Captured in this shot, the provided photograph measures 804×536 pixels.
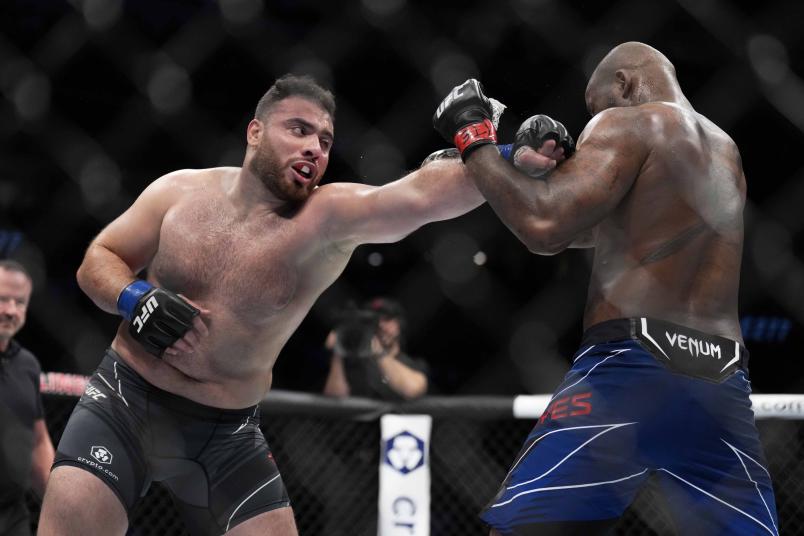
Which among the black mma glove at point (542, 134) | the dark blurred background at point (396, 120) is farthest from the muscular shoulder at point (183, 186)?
the dark blurred background at point (396, 120)

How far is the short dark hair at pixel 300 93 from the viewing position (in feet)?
8.31

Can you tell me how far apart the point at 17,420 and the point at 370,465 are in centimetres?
128

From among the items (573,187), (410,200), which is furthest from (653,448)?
(410,200)

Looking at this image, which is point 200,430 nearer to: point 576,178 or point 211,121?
Answer: point 576,178

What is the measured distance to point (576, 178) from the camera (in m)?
1.82

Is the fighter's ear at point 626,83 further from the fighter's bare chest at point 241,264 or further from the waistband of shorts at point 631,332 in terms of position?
the fighter's bare chest at point 241,264

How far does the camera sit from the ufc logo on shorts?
2.17 meters

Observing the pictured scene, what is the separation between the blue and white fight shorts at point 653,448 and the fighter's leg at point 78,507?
0.96 meters

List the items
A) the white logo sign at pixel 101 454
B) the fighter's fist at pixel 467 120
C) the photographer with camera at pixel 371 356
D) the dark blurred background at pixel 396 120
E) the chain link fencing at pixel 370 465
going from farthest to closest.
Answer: the dark blurred background at pixel 396 120 < the photographer with camera at pixel 371 356 < the chain link fencing at pixel 370 465 < the white logo sign at pixel 101 454 < the fighter's fist at pixel 467 120

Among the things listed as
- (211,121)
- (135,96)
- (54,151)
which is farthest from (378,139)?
(54,151)

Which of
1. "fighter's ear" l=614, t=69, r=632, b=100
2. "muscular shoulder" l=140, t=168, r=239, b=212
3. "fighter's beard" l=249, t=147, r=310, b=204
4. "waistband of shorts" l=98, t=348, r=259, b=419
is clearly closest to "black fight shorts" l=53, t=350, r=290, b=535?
"waistband of shorts" l=98, t=348, r=259, b=419

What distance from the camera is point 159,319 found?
216 cm

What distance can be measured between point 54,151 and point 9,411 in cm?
350

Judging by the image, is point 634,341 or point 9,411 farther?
point 9,411
